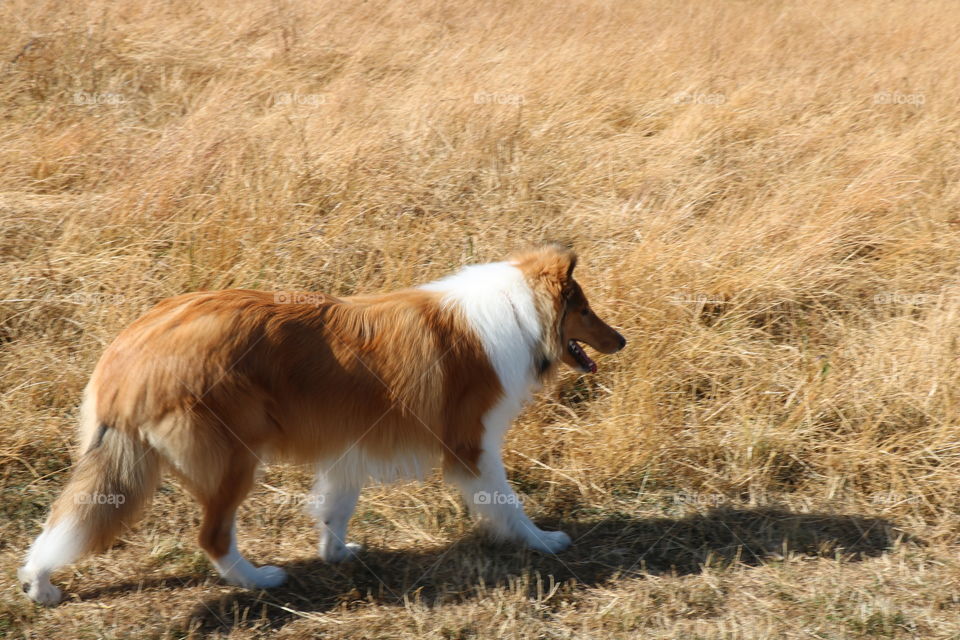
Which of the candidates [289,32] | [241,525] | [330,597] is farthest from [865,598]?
[289,32]

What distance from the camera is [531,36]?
1012 cm

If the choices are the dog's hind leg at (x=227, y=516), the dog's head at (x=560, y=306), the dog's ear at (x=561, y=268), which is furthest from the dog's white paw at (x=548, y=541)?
the dog's hind leg at (x=227, y=516)

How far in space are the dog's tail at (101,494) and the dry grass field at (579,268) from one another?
0.53 meters

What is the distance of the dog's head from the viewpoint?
443 cm

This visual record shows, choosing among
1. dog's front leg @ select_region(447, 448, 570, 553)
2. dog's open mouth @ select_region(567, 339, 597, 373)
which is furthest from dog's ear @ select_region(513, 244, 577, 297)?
dog's front leg @ select_region(447, 448, 570, 553)

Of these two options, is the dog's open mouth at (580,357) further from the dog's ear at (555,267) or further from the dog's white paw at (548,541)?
the dog's white paw at (548,541)

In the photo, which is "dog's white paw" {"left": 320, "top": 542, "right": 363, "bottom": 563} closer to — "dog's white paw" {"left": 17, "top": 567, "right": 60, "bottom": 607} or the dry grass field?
the dry grass field

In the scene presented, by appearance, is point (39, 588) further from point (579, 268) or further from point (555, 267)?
point (579, 268)

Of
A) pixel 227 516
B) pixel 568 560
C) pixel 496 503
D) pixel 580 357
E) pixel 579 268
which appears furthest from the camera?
pixel 579 268

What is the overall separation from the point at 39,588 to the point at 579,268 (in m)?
4.05

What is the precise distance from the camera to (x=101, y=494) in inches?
143

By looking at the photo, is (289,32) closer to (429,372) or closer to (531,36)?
(531,36)

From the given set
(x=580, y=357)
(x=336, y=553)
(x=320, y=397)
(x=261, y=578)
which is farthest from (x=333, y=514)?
(x=580, y=357)

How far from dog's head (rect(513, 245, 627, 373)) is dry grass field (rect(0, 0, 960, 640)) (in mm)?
715
